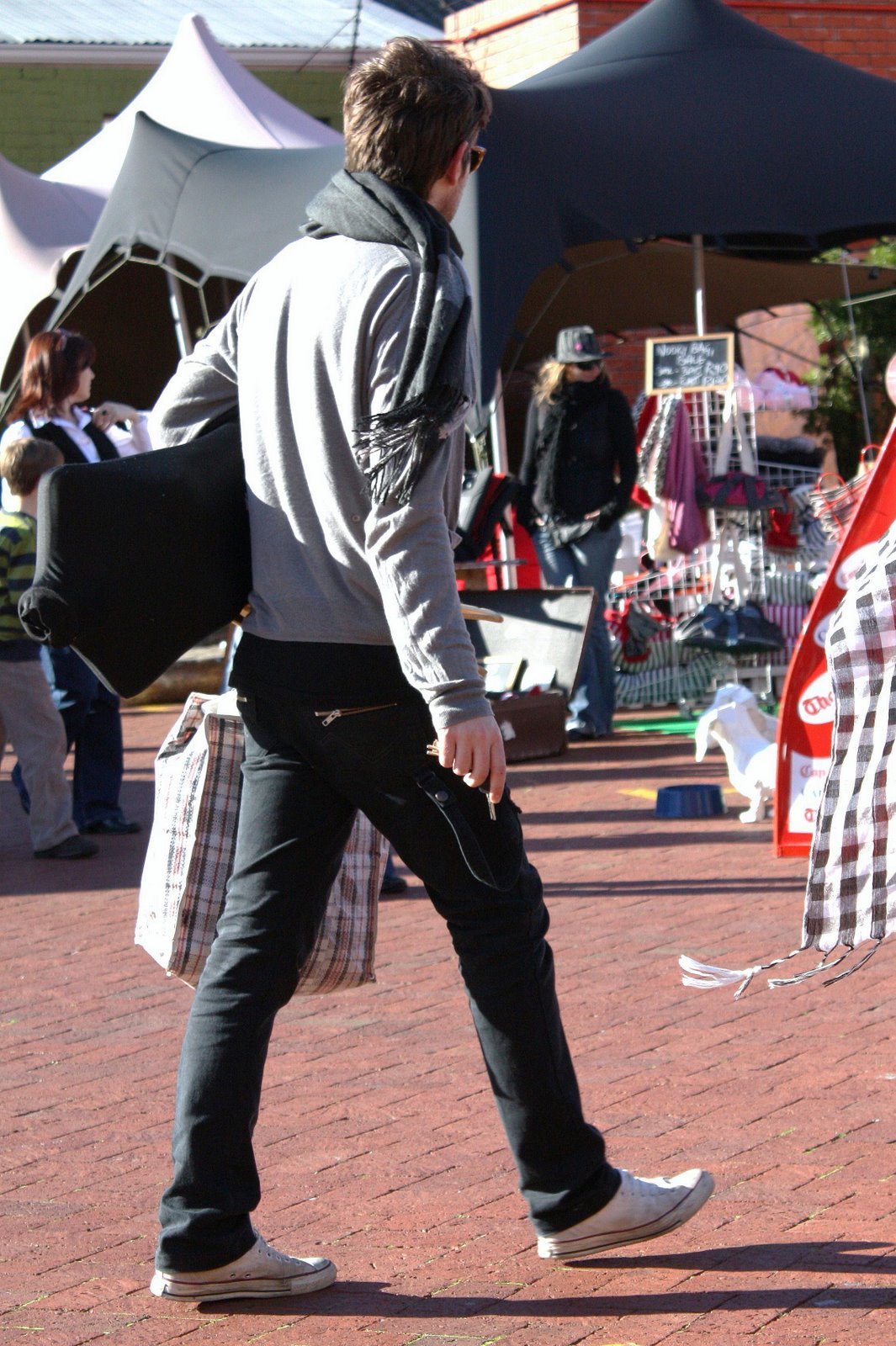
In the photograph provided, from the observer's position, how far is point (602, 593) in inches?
422

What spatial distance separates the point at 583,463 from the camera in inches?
413

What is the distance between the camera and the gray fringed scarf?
283 centimetres

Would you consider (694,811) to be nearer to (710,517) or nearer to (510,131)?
(710,517)

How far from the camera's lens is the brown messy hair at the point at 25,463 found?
7465 millimetres

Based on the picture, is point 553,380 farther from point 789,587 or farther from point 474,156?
point 474,156

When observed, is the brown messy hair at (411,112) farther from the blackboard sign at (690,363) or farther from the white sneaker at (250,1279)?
the blackboard sign at (690,363)

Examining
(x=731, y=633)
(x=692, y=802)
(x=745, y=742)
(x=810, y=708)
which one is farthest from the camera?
(x=731, y=633)

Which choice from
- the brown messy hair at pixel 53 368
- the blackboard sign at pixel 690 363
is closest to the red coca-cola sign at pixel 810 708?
the brown messy hair at pixel 53 368

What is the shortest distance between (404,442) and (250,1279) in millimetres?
1508

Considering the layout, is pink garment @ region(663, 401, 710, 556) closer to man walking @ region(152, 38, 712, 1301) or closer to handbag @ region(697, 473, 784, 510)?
handbag @ region(697, 473, 784, 510)

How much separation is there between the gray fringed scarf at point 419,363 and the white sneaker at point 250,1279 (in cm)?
138

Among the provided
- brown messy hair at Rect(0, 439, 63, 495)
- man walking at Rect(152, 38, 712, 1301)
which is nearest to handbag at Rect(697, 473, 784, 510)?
brown messy hair at Rect(0, 439, 63, 495)

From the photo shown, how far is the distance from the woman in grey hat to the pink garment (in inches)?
21.0

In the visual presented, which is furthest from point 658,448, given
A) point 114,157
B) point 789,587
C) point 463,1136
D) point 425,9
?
point 425,9
